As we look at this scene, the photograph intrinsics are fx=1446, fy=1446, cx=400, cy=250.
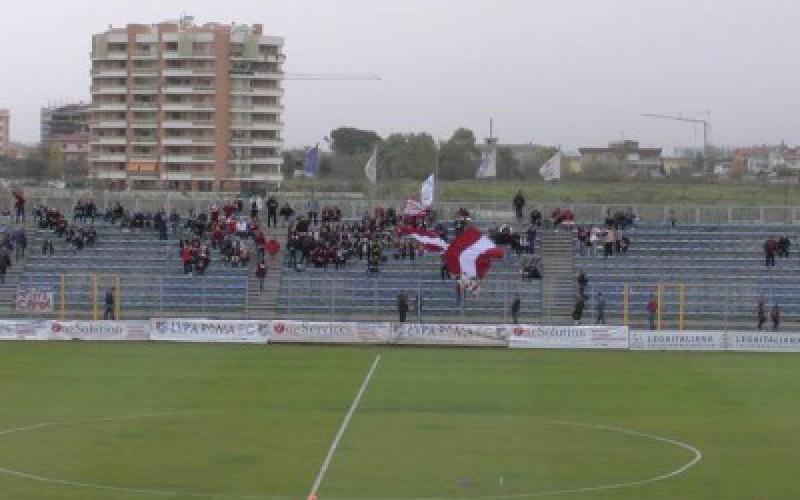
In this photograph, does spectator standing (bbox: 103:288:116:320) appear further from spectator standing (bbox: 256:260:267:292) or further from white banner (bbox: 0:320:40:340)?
spectator standing (bbox: 256:260:267:292)

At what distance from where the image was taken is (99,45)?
552ft

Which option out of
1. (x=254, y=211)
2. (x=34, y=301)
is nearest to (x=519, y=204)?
(x=254, y=211)

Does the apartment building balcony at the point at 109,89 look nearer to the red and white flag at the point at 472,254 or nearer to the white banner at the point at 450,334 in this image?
the white banner at the point at 450,334

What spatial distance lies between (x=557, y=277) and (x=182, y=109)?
344 ft

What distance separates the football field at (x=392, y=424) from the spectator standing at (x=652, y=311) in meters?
6.74

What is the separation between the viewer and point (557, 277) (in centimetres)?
7031

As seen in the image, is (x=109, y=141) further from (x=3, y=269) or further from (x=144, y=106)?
(x=3, y=269)

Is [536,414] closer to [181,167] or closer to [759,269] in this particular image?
[759,269]

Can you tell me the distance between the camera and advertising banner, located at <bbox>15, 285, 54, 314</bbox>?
65625mm

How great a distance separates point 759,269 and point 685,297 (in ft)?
17.9

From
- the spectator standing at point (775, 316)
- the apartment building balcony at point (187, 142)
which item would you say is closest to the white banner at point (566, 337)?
the spectator standing at point (775, 316)

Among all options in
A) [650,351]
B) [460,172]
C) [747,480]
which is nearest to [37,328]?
[650,351]

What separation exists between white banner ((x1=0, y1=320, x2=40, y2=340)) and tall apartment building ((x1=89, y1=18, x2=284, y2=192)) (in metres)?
104

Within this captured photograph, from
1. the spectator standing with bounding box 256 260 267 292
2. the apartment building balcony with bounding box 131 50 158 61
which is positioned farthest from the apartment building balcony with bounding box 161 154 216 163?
the spectator standing with bounding box 256 260 267 292
